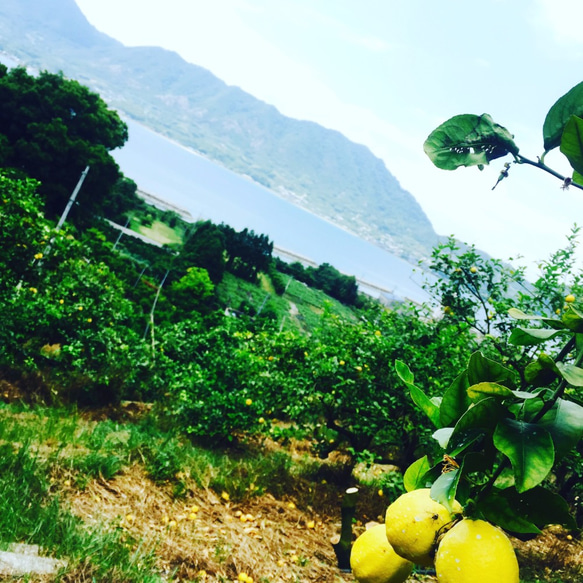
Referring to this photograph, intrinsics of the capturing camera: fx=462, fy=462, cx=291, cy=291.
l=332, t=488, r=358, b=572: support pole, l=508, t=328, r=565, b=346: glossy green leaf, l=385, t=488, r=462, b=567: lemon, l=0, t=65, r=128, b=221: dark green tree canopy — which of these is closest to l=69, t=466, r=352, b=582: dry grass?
l=332, t=488, r=358, b=572: support pole

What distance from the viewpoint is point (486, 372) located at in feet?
1.87

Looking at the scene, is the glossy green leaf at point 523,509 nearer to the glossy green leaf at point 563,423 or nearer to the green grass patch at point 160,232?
the glossy green leaf at point 563,423

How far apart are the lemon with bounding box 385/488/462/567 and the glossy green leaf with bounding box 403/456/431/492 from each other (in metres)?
0.06

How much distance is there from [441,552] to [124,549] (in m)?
3.22

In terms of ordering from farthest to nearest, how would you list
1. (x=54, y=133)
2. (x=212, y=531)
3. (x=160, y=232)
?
(x=160, y=232) → (x=54, y=133) → (x=212, y=531)

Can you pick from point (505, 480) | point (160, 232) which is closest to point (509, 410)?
point (505, 480)

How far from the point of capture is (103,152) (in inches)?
1030

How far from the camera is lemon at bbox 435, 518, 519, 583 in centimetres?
57

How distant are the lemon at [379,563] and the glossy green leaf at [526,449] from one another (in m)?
0.35

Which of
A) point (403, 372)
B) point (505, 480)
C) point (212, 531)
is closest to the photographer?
point (505, 480)

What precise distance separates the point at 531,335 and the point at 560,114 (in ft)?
1.08

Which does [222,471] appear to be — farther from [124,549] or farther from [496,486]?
[496,486]

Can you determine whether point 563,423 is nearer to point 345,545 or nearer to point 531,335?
point 531,335

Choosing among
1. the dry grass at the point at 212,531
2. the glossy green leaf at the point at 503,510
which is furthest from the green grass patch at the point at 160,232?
the glossy green leaf at the point at 503,510
